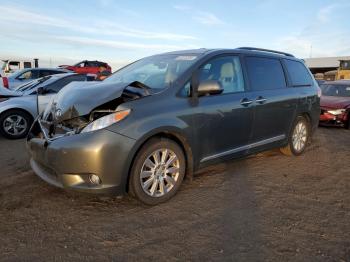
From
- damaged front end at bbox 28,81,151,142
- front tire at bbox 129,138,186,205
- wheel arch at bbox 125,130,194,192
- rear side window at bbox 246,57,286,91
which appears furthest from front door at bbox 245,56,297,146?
damaged front end at bbox 28,81,151,142

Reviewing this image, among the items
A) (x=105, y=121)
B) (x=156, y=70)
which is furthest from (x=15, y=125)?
(x=105, y=121)

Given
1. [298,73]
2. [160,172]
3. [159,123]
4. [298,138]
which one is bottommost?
[160,172]

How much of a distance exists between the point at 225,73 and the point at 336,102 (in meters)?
6.43

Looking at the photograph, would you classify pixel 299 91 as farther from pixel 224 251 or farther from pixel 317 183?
pixel 224 251

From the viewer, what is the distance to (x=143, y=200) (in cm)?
389

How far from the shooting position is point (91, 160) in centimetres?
353

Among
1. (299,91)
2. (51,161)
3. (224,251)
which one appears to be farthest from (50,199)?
(299,91)

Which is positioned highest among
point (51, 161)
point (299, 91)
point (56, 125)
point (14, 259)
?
point (299, 91)

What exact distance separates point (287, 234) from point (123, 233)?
1494 mm

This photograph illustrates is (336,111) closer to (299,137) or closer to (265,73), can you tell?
(299,137)

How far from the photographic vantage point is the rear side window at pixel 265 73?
5148 millimetres

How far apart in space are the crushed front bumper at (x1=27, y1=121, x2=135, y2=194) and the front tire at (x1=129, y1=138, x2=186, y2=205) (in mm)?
149

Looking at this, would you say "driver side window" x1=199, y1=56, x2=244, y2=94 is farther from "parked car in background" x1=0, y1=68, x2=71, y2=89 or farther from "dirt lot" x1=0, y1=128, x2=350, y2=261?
"parked car in background" x1=0, y1=68, x2=71, y2=89

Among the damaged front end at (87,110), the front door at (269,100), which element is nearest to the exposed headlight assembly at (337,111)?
the front door at (269,100)
